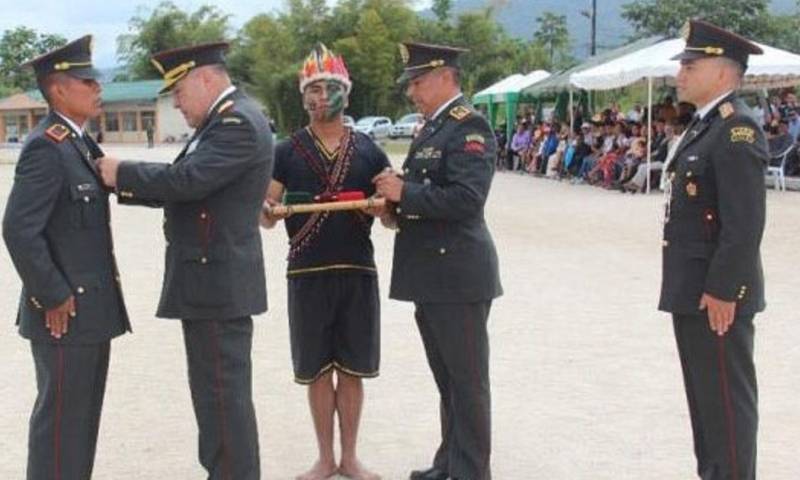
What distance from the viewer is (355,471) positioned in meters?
4.68

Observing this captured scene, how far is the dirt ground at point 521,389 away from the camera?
15.9ft

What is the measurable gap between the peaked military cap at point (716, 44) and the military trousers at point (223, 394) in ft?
6.44

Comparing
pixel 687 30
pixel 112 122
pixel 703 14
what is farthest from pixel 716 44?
pixel 112 122

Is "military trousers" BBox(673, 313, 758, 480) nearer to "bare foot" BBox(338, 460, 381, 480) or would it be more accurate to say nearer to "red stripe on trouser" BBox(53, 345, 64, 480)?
"bare foot" BBox(338, 460, 381, 480)

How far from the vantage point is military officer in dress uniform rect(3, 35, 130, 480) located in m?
3.65

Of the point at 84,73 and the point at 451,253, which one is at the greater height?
the point at 84,73

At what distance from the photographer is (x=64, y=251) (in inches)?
148

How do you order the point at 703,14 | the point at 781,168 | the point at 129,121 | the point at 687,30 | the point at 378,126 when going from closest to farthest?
the point at 687,30
the point at 781,168
the point at 378,126
the point at 703,14
the point at 129,121

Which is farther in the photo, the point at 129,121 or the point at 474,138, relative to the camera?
the point at 129,121

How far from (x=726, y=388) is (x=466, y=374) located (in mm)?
1046

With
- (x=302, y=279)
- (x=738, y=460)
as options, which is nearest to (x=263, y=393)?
(x=302, y=279)

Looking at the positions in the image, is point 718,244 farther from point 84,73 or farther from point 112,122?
point 112,122

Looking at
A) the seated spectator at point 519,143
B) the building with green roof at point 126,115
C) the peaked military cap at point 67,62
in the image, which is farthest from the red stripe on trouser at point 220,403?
the building with green roof at point 126,115

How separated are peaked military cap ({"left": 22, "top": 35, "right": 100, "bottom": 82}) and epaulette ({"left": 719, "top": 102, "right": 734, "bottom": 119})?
2298mm
